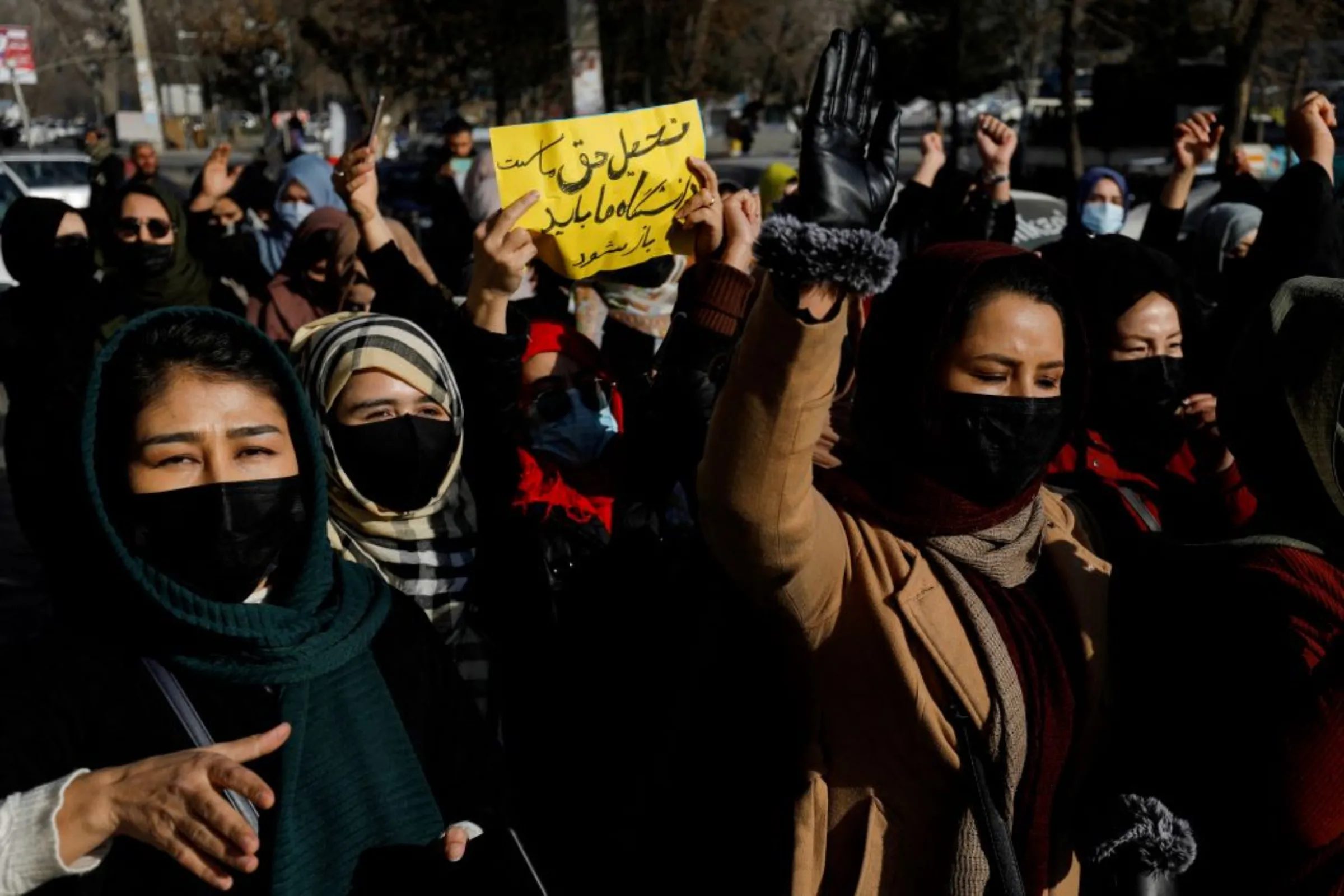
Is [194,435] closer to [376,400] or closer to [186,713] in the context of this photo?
[186,713]

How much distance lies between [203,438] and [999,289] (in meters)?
1.19

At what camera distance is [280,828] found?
5.98ft

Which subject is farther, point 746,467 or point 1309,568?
point 1309,568

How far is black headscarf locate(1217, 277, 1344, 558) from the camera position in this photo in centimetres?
181

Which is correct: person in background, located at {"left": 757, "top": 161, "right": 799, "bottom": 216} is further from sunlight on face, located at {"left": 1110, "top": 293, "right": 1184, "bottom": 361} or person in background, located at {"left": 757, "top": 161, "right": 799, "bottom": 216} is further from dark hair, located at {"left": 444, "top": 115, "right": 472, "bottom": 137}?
sunlight on face, located at {"left": 1110, "top": 293, "right": 1184, "bottom": 361}

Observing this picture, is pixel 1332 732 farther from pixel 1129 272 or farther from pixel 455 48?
pixel 455 48

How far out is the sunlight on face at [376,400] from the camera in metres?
2.62

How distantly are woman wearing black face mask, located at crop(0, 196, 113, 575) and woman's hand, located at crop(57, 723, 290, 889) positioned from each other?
1748 mm

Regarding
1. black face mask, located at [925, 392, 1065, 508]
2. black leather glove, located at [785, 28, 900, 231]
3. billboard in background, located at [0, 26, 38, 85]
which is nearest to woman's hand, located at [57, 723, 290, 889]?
black leather glove, located at [785, 28, 900, 231]

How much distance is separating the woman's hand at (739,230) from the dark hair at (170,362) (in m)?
1.24

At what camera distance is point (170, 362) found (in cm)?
195

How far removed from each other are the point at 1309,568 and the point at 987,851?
22.7 inches

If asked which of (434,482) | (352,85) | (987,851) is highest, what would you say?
(434,482)

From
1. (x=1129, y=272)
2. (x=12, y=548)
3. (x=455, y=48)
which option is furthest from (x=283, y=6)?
(x=1129, y=272)
